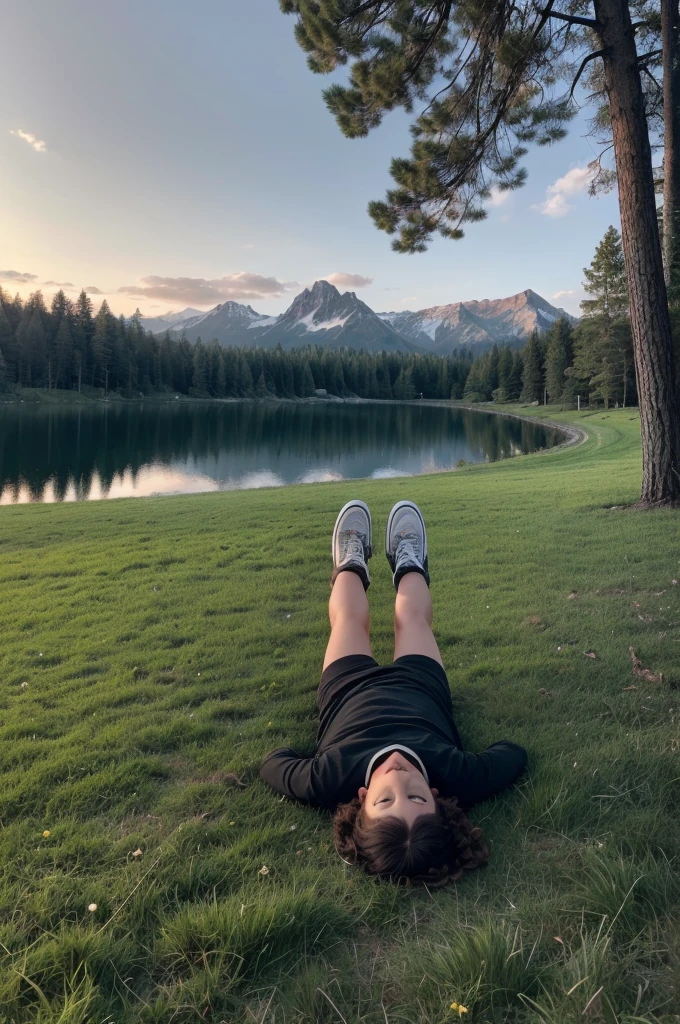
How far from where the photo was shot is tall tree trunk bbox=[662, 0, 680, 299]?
786cm

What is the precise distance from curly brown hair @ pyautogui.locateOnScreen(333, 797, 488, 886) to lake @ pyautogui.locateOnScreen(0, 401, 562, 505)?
18888 mm

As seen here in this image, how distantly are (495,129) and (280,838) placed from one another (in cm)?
843

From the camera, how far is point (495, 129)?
753 centimetres

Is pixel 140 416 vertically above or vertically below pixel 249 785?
above

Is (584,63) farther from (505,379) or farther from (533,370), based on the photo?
(505,379)

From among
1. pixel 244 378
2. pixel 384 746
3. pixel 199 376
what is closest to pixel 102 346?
pixel 199 376

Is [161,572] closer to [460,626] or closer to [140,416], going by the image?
[460,626]

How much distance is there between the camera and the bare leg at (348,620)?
10.2 ft

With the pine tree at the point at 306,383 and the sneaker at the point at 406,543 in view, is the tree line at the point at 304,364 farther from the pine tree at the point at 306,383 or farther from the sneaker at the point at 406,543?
the sneaker at the point at 406,543

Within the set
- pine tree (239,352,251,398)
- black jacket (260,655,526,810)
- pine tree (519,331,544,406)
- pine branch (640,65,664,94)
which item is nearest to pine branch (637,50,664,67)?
pine branch (640,65,664,94)

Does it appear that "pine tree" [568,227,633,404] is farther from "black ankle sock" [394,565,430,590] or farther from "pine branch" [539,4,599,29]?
"black ankle sock" [394,565,430,590]

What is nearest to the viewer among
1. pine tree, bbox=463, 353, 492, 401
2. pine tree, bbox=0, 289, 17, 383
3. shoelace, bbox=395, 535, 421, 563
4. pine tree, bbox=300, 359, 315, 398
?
shoelace, bbox=395, 535, 421, 563

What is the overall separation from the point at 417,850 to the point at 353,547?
2.30m

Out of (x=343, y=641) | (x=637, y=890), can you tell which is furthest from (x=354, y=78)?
(x=637, y=890)
